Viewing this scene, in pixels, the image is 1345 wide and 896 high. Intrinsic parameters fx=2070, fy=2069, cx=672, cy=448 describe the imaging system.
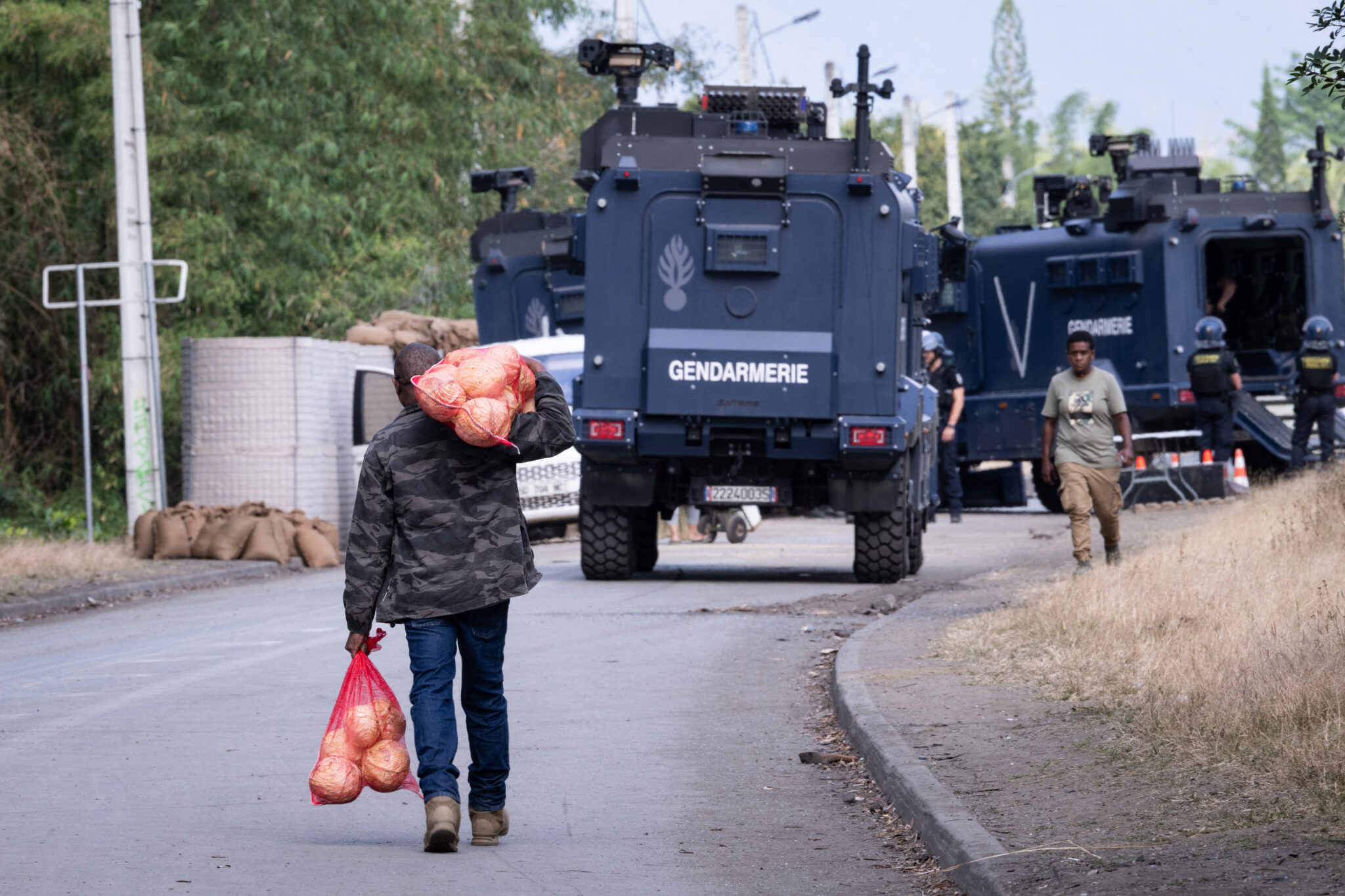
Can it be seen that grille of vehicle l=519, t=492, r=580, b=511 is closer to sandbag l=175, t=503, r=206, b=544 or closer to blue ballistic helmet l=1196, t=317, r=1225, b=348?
sandbag l=175, t=503, r=206, b=544

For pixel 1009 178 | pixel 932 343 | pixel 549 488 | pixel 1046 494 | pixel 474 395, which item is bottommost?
pixel 1046 494

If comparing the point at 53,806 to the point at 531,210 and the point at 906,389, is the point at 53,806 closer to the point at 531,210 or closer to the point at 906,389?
the point at 906,389

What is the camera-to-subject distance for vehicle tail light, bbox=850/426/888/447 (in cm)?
1581

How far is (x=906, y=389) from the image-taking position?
54.4 ft

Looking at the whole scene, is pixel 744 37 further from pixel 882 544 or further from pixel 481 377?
pixel 481 377

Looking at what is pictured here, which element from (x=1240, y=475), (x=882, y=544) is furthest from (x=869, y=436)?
→ (x=1240, y=475)

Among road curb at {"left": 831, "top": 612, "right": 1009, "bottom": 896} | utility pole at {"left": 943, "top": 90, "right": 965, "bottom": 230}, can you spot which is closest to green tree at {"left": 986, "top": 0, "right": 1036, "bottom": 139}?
utility pole at {"left": 943, "top": 90, "right": 965, "bottom": 230}

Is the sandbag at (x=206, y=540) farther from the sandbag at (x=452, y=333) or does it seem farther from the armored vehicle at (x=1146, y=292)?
the armored vehicle at (x=1146, y=292)

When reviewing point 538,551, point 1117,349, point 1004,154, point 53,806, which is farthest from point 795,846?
point 1004,154

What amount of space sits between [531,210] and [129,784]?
17929 mm

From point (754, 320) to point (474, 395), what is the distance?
9.67 metres

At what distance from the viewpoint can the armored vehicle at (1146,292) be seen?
24234mm

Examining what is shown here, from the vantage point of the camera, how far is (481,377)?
260 inches

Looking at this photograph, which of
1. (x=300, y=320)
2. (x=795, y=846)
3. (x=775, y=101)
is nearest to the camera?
(x=795, y=846)
